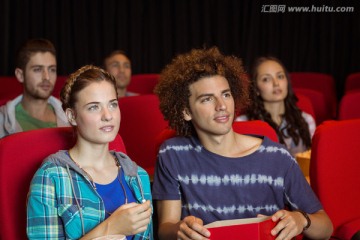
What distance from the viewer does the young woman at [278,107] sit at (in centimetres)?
404

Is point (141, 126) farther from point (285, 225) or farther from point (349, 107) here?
point (285, 225)

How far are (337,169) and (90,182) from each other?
3.56 feet

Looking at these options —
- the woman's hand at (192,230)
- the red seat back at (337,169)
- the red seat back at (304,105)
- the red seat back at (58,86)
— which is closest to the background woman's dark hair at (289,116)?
the red seat back at (304,105)

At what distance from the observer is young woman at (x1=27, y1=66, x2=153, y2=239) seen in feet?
6.84

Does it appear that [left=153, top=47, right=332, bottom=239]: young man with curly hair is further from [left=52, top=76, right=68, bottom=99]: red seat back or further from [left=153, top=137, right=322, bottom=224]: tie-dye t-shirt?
[left=52, top=76, right=68, bottom=99]: red seat back

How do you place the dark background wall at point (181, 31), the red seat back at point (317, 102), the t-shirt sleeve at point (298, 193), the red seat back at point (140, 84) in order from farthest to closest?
the dark background wall at point (181, 31) < the red seat back at point (140, 84) < the red seat back at point (317, 102) < the t-shirt sleeve at point (298, 193)

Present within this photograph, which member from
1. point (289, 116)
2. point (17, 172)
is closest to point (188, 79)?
point (17, 172)

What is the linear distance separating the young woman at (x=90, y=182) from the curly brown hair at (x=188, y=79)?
34 centimetres

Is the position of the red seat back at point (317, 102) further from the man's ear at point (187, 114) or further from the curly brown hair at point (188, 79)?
the man's ear at point (187, 114)

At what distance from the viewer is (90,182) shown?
85.3 inches

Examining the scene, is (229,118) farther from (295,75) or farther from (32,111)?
(295,75)

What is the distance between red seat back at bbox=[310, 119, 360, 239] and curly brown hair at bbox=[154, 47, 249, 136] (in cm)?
38

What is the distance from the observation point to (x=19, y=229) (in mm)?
2244

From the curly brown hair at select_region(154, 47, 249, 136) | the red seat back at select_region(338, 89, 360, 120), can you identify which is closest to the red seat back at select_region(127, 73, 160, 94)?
the red seat back at select_region(338, 89, 360, 120)
